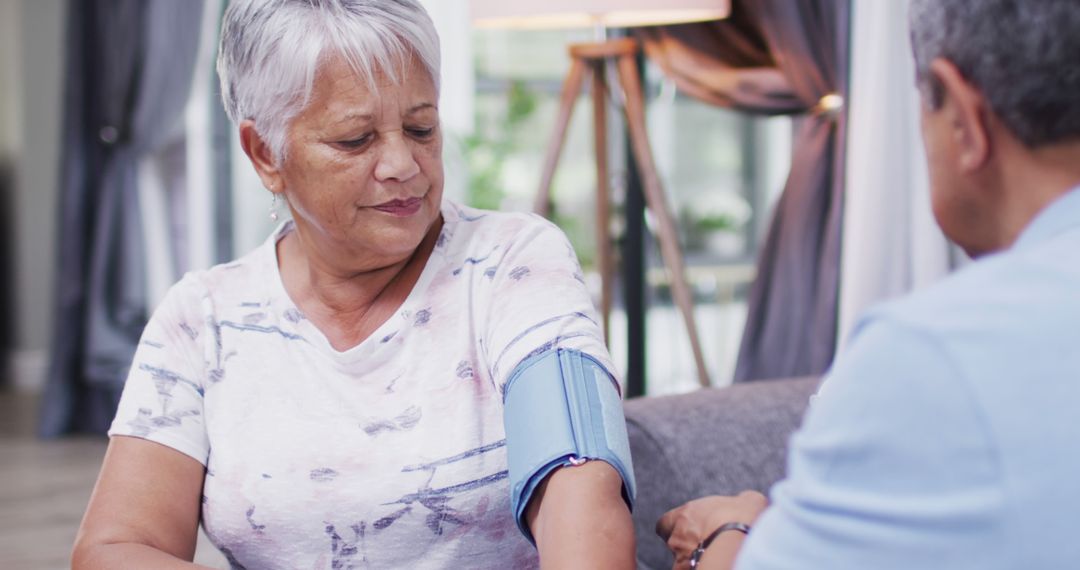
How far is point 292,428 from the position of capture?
1.33 metres

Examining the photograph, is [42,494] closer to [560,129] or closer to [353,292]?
[560,129]

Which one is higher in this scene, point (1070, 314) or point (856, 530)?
point (1070, 314)

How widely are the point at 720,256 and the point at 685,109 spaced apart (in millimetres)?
952

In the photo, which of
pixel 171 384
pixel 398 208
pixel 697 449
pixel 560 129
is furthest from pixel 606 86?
pixel 171 384

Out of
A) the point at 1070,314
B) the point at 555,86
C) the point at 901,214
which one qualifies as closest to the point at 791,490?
the point at 1070,314

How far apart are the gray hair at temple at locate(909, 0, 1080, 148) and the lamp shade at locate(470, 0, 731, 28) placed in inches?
71.5

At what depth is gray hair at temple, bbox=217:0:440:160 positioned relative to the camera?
1.28 meters

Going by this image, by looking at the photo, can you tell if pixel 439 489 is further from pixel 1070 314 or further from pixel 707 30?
pixel 707 30

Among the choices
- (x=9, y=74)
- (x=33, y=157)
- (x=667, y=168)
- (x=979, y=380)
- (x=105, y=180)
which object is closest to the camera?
(x=979, y=380)

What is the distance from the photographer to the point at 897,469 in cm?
61

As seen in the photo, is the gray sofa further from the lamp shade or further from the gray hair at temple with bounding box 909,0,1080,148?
the lamp shade

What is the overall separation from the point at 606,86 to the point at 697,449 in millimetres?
1487

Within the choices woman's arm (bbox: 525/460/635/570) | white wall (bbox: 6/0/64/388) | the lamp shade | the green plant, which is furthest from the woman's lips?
white wall (bbox: 6/0/64/388)

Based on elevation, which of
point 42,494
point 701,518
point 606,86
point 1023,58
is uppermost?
point 1023,58
